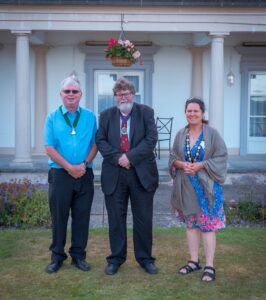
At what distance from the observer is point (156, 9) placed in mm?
10367

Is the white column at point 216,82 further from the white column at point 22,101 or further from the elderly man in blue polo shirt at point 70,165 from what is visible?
the elderly man in blue polo shirt at point 70,165

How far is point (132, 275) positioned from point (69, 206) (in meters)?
0.92

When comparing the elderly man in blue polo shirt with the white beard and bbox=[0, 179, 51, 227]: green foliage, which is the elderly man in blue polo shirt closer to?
the white beard

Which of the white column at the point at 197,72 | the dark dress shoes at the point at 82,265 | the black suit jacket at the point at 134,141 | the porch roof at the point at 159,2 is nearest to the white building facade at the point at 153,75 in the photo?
the white column at the point at 197,72

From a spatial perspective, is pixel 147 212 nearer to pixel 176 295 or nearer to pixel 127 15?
pixel 176 295

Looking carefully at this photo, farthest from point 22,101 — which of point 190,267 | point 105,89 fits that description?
point 190,267

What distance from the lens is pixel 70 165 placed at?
4.92 meters

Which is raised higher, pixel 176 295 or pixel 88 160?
pixel 88 160

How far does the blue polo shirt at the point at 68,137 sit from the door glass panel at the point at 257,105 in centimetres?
852

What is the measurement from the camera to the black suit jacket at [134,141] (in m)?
4.90

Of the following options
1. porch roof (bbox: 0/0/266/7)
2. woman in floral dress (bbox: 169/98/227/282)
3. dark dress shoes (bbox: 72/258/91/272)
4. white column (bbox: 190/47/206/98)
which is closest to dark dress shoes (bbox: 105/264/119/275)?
dark dress shoes (bbox: 72/258/91/272)

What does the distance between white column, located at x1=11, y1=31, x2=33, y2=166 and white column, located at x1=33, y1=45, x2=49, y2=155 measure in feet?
6.10

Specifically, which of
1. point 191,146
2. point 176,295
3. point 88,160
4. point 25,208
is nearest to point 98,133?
point 88,160

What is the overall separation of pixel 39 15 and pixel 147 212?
658 cm
